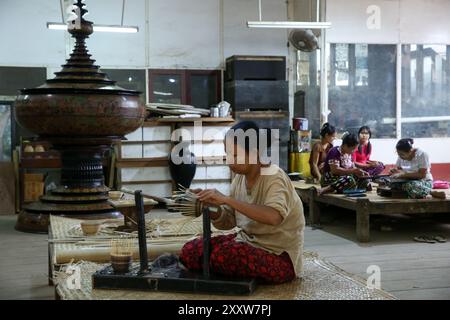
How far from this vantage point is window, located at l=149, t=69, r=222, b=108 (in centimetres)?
1010

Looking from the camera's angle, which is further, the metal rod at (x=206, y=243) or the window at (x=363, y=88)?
the window at (x=363, y=88)

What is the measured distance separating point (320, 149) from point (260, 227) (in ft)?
17.1

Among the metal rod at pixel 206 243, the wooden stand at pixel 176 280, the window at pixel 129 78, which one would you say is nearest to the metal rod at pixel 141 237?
the wooden stand at pixel 176 280

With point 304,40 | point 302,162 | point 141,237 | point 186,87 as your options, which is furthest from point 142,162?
point 141,237

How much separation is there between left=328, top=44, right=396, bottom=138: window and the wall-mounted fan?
0.50 m

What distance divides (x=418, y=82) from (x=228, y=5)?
11.8ft

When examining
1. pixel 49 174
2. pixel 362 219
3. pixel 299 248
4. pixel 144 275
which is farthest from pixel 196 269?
pixel 49 174

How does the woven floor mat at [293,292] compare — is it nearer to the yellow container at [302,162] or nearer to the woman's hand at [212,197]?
the woman's hand at [212,197]

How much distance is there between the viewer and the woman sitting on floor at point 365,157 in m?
8.40

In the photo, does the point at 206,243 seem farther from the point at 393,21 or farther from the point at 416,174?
the point at 393,21

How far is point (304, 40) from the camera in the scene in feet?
31.4

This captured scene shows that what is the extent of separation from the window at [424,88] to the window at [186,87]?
3.30 meters

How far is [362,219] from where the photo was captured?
616 cm

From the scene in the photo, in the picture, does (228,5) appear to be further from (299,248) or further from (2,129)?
(299,248)
